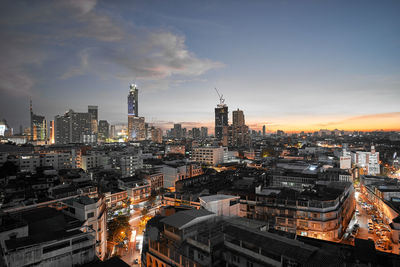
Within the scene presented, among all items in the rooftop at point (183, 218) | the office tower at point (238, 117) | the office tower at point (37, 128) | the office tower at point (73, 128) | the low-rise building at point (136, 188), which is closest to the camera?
the rooftop at point (183, 218)

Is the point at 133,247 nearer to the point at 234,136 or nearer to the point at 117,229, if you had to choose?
the point at 117,229

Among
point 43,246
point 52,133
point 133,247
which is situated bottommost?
point 133,247

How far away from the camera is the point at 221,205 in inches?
654

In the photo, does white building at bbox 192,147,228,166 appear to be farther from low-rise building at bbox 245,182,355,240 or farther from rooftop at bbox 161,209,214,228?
rooftop at bbox 161,209,214,228

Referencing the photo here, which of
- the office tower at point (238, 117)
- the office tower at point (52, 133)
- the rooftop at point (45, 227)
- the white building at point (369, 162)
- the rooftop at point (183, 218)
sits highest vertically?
the office tower at point (238, 117)

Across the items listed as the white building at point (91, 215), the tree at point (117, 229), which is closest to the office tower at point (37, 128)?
the tree at point (117, 229)

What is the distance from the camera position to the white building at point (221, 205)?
16062 mm

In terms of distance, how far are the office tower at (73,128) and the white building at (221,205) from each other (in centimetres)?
15720

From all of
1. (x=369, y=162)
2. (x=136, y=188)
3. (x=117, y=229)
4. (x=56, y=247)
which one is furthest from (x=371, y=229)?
(x=369, y=162)

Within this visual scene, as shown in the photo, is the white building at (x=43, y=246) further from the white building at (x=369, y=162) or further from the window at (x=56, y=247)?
the white building at (x=369, y=162)

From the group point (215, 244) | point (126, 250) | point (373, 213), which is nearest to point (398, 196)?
point (373, 213)

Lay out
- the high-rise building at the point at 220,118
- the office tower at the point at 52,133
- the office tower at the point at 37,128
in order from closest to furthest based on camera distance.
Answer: the office tower at the point at 37,128
the office tower at the point at 52,133
the high-rise building at the point at 220,118

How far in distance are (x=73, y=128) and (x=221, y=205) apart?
16210cm

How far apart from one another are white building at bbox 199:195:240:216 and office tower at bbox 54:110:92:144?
15720 centimetres
